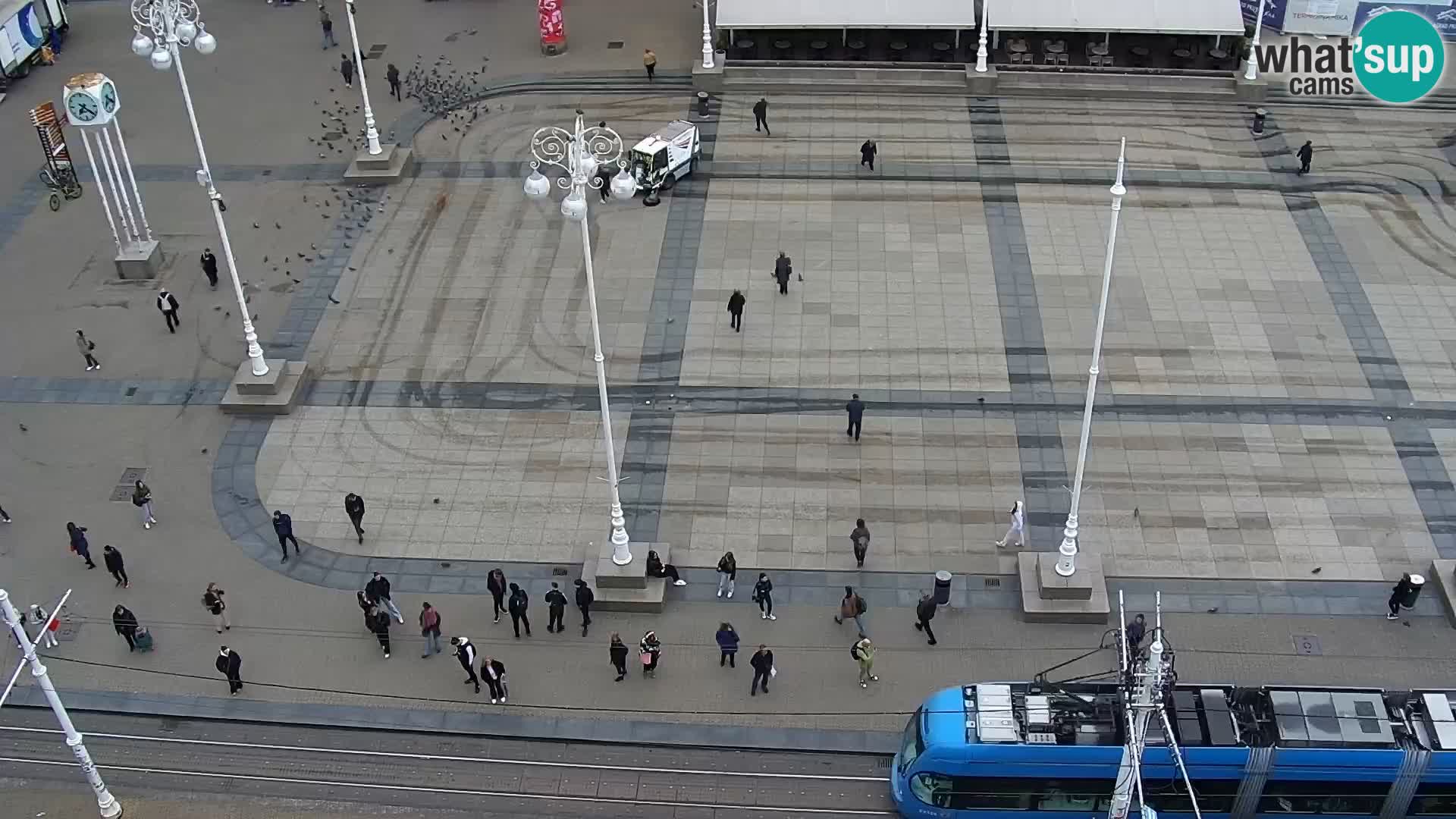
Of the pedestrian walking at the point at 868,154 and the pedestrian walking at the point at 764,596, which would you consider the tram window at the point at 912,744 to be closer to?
the pedestrian walking at the point at 764,596

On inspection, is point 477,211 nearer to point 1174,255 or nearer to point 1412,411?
point 1174,255

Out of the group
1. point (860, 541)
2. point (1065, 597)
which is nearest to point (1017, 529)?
point (1065, 597)

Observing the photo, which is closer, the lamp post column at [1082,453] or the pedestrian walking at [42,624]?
the lamp post column at [1082,453]

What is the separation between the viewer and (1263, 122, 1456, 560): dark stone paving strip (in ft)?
94.5

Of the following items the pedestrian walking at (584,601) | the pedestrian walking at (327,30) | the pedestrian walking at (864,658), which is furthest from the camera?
the pedestrian walking at (327,30)

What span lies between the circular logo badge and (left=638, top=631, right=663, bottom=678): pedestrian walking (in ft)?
110

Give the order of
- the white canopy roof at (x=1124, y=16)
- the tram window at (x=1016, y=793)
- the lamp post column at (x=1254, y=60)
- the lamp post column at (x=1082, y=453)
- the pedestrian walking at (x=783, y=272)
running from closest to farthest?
the tram window at (x=1016, y=793), the lamp post column at (x=1082, y=453), the pedestrian walking at (x=783, y=272), the lamp post column at (x=1254, y=60), the white canopy roof at (x=1124, y=16)

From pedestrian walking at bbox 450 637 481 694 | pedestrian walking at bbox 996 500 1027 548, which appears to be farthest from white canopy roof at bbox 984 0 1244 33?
pedestrian walking at bbox 450 637 481 694

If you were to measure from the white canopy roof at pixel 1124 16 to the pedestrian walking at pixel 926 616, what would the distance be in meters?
26.1

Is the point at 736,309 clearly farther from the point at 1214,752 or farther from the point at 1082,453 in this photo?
the point at 1214,752

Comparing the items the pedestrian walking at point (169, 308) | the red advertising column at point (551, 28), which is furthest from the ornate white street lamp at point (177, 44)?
the red advertising column at point (551, 28)

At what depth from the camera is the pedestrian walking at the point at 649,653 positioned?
24.9m

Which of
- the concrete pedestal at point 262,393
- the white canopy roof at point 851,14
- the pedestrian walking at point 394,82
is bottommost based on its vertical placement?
the concrete pedestal at point 262,393

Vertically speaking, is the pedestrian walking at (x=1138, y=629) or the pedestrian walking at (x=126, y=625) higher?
the pedestrian walking at (x=126, y=625)
